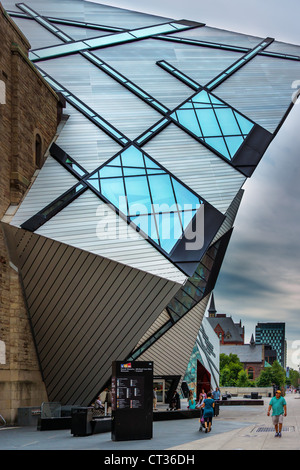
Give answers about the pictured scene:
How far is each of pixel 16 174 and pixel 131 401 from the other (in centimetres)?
1072

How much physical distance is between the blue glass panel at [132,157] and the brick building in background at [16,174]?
133 inches

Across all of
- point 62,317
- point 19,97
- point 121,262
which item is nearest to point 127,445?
point 121,262

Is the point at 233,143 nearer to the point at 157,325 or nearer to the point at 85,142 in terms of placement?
the point at 85,142

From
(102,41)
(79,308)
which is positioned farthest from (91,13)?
(79,308)

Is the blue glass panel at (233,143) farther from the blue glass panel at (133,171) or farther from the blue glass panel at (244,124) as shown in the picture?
the blue glass panel at (133,171)

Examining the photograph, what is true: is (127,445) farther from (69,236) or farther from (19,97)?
(19,97)

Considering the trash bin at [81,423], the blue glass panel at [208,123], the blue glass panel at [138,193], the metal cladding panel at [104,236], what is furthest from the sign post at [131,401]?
the blue glass panel at [208,123]

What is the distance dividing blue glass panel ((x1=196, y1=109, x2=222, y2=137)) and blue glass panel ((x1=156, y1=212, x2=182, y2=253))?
7180mm

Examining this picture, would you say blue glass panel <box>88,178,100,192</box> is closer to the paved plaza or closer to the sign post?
the paved plaza

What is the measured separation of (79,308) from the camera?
76.5 feet

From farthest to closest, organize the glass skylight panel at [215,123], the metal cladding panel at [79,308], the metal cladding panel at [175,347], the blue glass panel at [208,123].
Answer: the blue glass panel at [208,123]
the glass skylight panel at [215,123]
the metal cladding panel at [175,347]
the metal cladding panel at [79,308]

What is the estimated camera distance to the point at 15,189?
2409cm

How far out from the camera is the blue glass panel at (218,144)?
29.2 meters

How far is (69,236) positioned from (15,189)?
3.41 metres
